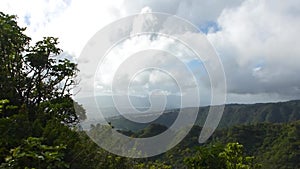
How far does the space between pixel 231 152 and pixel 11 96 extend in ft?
44.8

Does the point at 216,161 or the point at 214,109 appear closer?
the point at 214,109

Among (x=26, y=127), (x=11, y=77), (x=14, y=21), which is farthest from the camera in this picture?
(x=14, y=21)

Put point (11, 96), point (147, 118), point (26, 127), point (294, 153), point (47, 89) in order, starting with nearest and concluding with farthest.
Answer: point (26, 127)
point (147, 118)
point (11, 96)
point (47, 89)
point (294, 153)

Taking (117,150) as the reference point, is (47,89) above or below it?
above

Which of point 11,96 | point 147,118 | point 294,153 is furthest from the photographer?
point 294,153

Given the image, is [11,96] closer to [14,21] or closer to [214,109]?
[14,21]

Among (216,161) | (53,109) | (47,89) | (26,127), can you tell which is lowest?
(216,161)

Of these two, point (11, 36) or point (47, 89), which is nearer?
point (11, 36)

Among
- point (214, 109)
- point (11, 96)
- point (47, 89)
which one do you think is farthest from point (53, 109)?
point (214, 109)

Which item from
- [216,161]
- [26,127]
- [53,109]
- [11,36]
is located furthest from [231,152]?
[11,36]

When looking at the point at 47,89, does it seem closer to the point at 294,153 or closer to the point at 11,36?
the point at 11,36

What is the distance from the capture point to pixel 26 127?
37.2ft

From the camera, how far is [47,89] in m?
18.6

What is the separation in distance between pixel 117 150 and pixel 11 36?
812 cm
